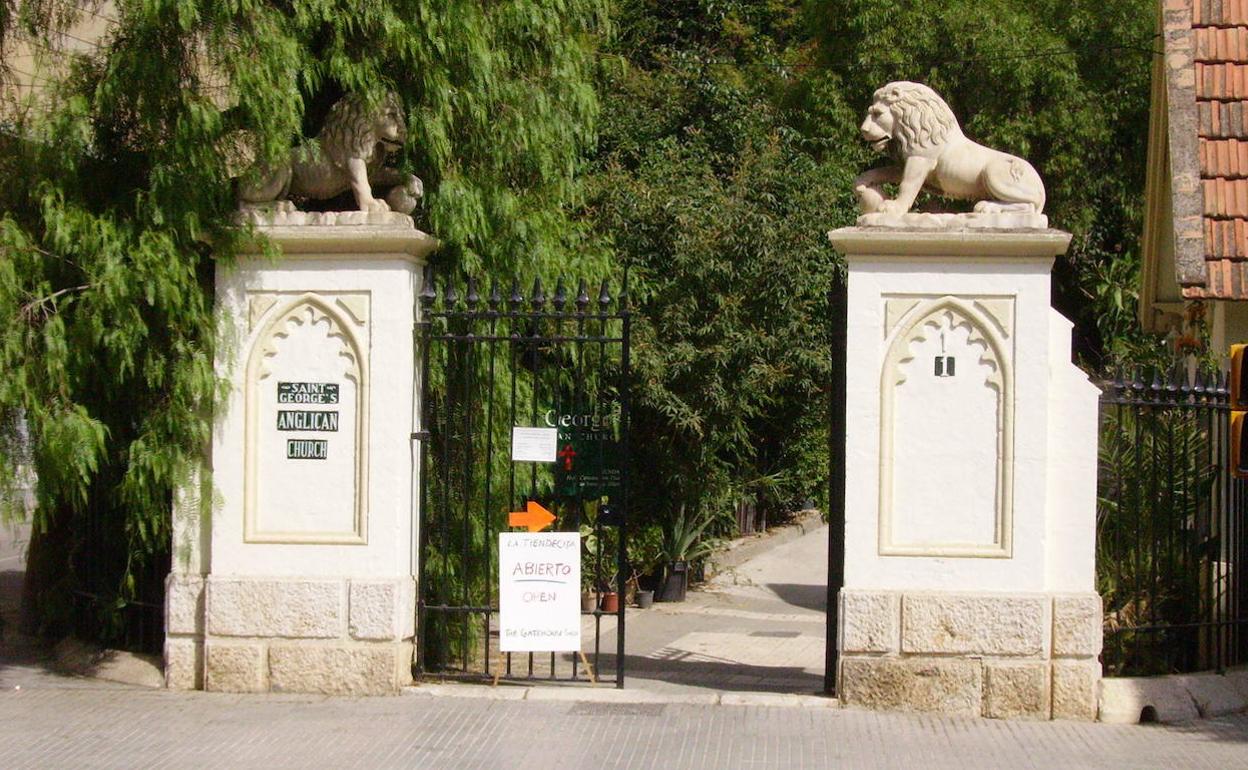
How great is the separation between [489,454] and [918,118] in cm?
337

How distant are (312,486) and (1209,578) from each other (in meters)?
5.94

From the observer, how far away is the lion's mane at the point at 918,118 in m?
8.96

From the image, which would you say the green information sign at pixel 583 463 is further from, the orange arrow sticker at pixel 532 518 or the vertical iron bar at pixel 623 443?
the orange arrow sticker at pixel 532 518

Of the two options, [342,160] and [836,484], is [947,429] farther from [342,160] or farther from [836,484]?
[342,160]

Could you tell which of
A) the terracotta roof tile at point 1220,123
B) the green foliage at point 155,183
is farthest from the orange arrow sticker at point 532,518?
the terracotta roof tile at point 1220,123

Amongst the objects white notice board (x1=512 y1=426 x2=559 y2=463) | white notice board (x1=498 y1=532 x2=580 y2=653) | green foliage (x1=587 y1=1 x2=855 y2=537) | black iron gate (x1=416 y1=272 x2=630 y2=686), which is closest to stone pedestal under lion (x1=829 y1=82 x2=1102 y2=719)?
black iron gate (x1=416 y1=272 x2=630 y2=686)

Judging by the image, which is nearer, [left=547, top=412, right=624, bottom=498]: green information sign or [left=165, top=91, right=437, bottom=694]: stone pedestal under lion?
[left=165, top=91, right=437, bottom=694]: stone pedestal under lion

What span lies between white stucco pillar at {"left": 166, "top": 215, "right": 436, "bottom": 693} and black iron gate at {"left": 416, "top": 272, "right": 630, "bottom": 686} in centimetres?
32

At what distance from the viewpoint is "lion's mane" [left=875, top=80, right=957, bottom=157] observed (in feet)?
29.4

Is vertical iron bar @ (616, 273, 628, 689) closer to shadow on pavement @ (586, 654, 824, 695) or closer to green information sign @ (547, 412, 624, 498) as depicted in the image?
green information sign @ (547, 412, 624, 498)

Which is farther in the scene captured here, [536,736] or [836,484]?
[836,484]

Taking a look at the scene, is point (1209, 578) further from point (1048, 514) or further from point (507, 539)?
point (507, 539)

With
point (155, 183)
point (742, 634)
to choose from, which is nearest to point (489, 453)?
point (155, 183)

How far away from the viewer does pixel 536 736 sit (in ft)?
26.8
